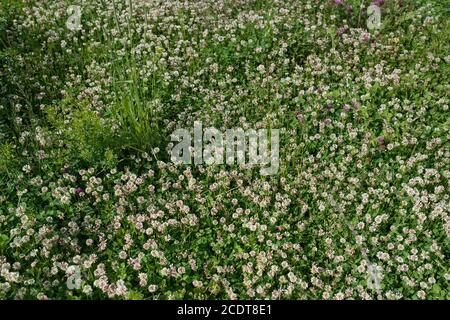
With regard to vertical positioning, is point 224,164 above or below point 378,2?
below

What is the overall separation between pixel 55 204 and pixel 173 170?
144cm

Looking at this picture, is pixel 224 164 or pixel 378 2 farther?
pixel 378 2

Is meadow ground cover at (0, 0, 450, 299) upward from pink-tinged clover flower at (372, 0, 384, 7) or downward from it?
downward

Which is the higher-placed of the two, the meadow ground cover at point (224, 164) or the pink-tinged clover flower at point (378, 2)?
the pink-tinged clover flower at point (378, 2)

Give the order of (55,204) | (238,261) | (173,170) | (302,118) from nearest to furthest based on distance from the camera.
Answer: (238,261)
(55,204)
(173,170)
(302,118)

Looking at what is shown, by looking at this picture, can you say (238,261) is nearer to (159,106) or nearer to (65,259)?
(65,259)

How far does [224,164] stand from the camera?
644 cm

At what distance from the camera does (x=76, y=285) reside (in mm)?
5129

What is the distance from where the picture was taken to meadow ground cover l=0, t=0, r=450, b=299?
210 inches

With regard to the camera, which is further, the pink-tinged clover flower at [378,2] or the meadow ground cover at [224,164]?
the pink-tinged clover flower at [378,2]

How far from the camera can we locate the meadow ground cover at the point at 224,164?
5.34 m

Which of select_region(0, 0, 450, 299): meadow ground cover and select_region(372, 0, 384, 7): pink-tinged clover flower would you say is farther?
select_region(372, 0, 384, 7): pink-tinged clover flower
